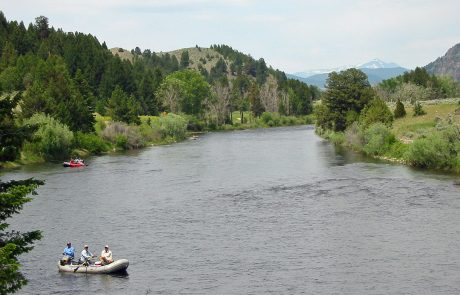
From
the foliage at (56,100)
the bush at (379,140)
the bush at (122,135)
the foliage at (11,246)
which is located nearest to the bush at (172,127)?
the bush at (122,135)

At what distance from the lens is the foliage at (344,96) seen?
130500 mm

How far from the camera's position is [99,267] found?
4384cm

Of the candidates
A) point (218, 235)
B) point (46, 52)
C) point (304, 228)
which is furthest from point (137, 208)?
point (46, 52)

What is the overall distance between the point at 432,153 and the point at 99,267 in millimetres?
54951

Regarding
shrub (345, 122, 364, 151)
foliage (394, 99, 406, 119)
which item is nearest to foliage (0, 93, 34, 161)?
shrub (345, 122, 364, 151)

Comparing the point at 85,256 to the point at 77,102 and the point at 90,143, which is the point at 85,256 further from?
the point at 77,102

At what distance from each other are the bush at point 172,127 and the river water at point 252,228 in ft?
195

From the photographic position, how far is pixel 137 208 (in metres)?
63.8

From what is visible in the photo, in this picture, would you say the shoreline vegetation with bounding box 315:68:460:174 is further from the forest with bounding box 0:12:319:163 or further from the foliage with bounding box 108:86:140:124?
the foliage with bounding box 108:86:140:124

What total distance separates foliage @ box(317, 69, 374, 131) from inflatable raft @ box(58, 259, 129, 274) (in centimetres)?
9154

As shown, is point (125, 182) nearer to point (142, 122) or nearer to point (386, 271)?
point (386, 271)

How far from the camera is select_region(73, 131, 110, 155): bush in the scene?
390 feet

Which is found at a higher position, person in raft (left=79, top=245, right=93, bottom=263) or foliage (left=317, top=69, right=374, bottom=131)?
foliage (left=317, top=69, right=374, bottom=131)

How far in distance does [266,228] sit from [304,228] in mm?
3370
